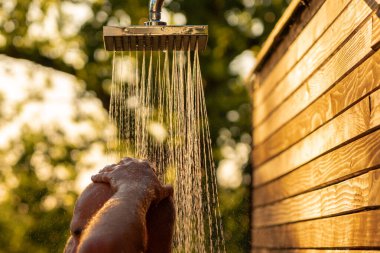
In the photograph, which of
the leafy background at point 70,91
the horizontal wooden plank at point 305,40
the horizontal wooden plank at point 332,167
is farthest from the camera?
the leafy background at point 70,91

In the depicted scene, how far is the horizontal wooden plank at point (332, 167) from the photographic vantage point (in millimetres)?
2711

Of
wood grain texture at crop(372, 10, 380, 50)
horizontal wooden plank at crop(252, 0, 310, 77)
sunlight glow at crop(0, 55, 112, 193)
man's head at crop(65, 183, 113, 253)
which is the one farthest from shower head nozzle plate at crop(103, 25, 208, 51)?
sunlight glow at crop(0, 55, 112, 193)

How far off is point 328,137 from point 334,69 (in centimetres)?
30

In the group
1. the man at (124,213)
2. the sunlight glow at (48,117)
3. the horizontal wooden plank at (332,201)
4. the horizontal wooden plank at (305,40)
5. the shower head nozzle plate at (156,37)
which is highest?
the sunlight glow at (48,117)

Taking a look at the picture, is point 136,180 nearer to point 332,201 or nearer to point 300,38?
point 332,201

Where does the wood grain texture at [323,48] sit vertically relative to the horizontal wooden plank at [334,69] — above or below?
above

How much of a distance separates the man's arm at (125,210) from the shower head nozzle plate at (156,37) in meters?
1.08

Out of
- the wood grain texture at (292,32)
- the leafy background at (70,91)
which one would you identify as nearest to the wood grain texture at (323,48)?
the wood grain texture at (292,32)

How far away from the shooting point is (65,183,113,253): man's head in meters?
1.97

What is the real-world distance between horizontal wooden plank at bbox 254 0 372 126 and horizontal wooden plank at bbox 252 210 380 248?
2.29ft

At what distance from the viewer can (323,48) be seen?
11.6ft

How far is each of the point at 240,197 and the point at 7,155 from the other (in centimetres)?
315

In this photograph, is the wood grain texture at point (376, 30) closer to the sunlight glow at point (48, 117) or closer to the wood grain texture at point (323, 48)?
the wood grain texture at point (323, 48)

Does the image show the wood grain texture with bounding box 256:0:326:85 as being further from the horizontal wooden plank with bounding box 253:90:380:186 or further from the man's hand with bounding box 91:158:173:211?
the man's hand with bounding box 91:158:173:211
